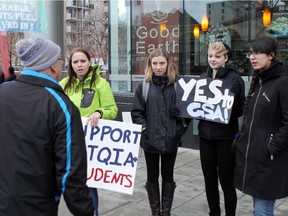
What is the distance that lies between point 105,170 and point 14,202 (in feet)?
5.27

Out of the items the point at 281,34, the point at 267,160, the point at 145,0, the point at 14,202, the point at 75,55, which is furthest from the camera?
the point at 145,0

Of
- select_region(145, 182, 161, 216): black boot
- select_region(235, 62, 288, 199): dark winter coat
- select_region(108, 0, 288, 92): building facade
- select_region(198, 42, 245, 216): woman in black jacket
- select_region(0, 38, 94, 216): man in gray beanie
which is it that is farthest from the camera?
select_region(108, 0, 288, 92): building facade

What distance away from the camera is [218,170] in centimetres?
376

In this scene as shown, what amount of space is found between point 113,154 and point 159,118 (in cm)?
59

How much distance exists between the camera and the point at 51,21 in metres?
3.60

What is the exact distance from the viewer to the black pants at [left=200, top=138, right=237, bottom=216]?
3670 mm

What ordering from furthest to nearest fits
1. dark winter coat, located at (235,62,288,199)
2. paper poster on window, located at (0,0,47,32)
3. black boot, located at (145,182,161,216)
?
1. black boot, located at (145,182,161,216)
2. paper poster on window, located at (0,0,47,32)
3. dark winter coat, located at (235,62,288,199)

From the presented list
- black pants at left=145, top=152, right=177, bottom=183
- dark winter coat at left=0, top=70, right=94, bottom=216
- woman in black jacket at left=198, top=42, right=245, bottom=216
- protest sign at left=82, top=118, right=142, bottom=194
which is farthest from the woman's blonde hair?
dark winter coat at left=0, top=70, right=94, bottom=216

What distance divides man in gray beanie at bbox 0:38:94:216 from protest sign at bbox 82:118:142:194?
1.46 meters

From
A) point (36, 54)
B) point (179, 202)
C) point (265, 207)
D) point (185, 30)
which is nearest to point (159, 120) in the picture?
point (265, 207)

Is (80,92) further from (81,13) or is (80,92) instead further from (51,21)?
(81,13)

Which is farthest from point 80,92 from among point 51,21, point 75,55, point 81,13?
point 81,13

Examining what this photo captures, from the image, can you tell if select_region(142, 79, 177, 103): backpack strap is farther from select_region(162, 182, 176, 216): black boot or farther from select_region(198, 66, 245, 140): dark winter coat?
select_region(162, 182, 176, 216): black boot

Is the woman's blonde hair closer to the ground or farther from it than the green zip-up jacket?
farther from it
